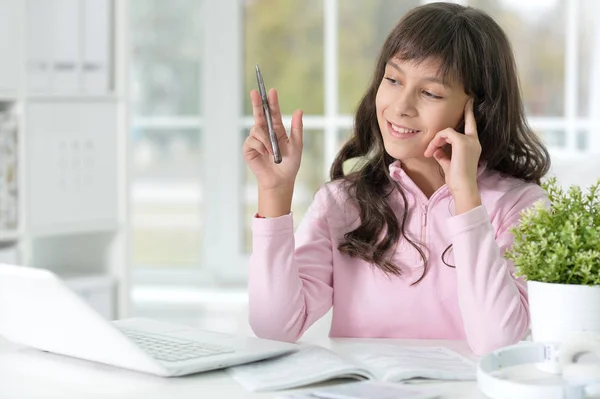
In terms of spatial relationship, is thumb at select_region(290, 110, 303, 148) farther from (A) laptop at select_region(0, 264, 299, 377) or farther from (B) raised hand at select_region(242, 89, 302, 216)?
(A) laptop at select_region(0, 264, 299, 377)

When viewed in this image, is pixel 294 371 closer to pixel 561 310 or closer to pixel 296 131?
pixel 561 310

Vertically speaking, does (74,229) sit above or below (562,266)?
below

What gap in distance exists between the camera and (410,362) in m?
1.23

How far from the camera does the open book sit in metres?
1.15

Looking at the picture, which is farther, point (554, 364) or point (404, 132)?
point (404, 132)

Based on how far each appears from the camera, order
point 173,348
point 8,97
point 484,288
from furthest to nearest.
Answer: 1. point 8,97
2. point 484,288
3. point 173,348

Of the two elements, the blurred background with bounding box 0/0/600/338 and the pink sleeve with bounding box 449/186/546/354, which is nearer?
the pink sleeve with bounding box 449/186/546/354

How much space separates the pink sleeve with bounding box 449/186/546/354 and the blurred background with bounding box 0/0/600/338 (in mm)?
1699

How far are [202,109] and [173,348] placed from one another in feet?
8.16

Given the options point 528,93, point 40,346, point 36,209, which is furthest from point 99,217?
point 40,346

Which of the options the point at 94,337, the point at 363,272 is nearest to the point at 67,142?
the point at 363,272

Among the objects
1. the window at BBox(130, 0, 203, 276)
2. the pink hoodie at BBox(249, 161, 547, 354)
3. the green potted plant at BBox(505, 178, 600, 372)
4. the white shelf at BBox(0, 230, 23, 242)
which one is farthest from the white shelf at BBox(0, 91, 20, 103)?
the green potted plant at BBox(505, 178, 600, 372)

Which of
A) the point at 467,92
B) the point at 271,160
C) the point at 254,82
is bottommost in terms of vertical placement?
the point at 271,160

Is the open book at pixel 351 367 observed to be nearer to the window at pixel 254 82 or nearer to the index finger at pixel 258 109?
the index finger at pixel 258 109
